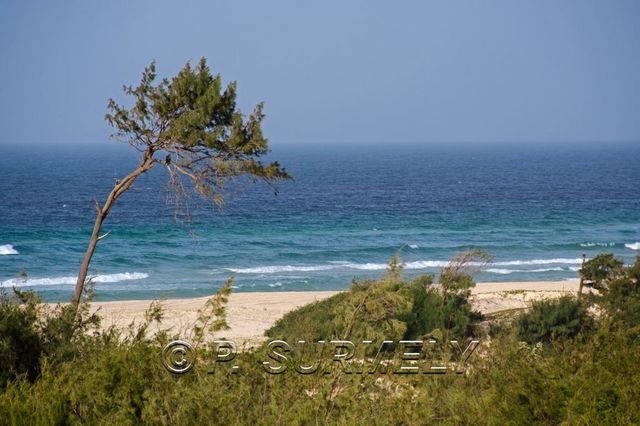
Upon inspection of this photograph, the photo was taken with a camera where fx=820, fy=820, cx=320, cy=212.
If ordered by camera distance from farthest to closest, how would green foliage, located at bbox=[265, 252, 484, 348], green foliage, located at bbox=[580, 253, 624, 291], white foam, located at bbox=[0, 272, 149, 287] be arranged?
white foam, located at bbox=[0, 272, 149, 287]
green foliage, located at bbox=[580, 253, 624, 291]
green foliage, located at bbox=[265, 252, 484, 348]

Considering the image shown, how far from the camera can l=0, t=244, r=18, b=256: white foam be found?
1731 inches

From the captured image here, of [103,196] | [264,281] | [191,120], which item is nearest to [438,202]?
[103,196]

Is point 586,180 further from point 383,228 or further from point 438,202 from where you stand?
point 383,228

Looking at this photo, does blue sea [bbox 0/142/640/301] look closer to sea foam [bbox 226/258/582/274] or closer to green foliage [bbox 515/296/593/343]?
sea foam [bbox 226/258/582/274]

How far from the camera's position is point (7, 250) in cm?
4484

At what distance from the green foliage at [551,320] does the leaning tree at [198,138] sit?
7074 mm

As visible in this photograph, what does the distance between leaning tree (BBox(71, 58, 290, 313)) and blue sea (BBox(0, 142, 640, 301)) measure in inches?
345

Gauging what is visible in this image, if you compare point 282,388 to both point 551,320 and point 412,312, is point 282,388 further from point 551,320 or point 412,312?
point 551,320

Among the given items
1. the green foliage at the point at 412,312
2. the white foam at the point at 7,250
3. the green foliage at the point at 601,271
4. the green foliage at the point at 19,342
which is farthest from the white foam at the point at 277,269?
the green foliage at the point at 19,342

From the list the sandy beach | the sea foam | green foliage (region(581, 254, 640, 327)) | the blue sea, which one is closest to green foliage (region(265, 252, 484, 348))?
the sandy beach

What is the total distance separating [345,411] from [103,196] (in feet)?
240

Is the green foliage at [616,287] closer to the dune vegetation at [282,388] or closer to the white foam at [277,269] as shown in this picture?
the dune vegetation at [282,388]

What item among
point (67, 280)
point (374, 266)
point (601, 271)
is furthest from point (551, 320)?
point (67, 280)

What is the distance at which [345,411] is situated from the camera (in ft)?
19.5
